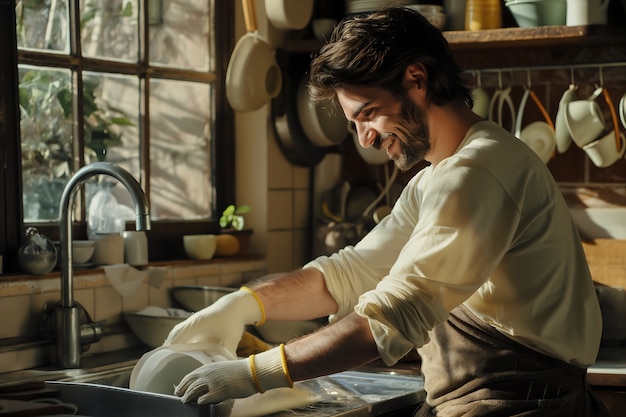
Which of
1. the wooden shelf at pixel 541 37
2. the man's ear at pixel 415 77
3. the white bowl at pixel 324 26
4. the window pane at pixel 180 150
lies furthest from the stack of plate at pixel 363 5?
the man's ear at pixel 415 77

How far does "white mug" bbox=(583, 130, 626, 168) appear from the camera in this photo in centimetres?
279

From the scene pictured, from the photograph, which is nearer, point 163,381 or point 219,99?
point 163,381

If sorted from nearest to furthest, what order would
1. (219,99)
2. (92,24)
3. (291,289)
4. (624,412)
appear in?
(291,289) < (624,412) < (92,24) < (219,99)

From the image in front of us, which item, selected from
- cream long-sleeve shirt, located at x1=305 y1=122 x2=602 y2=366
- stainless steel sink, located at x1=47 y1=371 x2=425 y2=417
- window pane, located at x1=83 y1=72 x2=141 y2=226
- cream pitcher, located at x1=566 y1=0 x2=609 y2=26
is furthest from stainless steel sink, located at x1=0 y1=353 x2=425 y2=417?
cream pitcher, located at x1=566 y1=0 x2=609 y2=26

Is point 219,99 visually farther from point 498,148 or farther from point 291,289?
point 498,148

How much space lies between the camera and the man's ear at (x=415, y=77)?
1.84m

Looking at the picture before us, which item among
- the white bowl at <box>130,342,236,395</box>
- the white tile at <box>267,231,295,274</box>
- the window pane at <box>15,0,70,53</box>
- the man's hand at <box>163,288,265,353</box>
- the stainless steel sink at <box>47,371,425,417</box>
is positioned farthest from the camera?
the white tile at <box>267,231,295,274</box>

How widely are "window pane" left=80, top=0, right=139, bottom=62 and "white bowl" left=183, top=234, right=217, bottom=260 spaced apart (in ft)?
1.74

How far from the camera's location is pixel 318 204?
3260 mm

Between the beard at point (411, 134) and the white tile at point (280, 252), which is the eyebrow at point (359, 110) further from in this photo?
the white tile at point (280, 252)

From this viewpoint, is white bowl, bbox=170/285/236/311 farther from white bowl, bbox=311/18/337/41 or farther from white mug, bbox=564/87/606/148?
white mug, bbox=564/87/606/148

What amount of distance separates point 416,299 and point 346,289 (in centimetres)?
55

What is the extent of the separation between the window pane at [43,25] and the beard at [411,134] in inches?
44.3

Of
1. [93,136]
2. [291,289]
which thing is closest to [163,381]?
[291,289]
